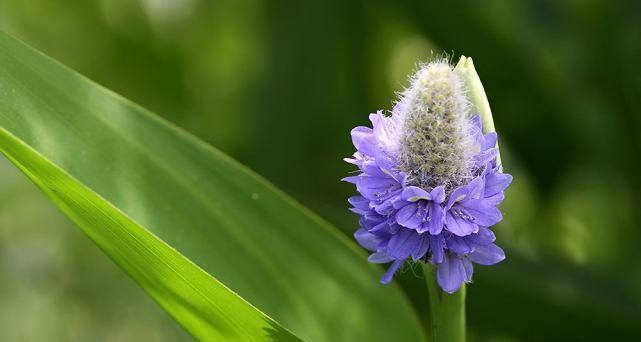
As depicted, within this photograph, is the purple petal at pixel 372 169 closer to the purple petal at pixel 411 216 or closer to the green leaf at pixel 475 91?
the purple petal at pixel 411 216

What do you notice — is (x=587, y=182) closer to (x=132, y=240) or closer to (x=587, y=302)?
(x=587, y=302)

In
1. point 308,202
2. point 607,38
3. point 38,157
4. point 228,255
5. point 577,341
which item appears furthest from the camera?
point 607,38

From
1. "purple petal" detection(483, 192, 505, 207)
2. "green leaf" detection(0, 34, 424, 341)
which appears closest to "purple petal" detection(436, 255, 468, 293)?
"purple petal" detection(483, 192, 505, 207)

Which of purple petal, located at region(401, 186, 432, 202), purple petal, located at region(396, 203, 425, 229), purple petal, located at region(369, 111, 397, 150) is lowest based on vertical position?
purple petal, located at region(396, 203, 425, 229)

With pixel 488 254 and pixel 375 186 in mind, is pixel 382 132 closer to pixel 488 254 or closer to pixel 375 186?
pixel 375 186

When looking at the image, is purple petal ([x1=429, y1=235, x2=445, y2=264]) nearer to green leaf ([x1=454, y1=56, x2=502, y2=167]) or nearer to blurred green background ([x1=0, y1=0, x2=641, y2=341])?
green leaf ([x1=454, y1=56, x2=502, y2=167])

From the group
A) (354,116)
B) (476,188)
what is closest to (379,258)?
(476,188)

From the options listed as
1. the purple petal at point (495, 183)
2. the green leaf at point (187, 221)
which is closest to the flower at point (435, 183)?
the purple petal at point (495, 183)

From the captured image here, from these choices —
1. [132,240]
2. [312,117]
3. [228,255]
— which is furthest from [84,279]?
[132,240]
